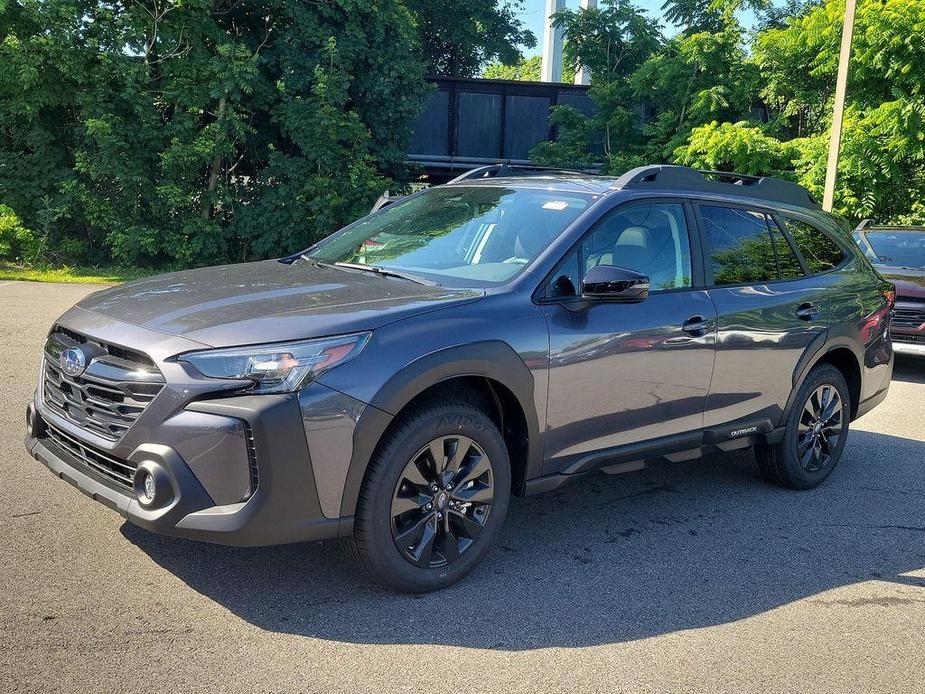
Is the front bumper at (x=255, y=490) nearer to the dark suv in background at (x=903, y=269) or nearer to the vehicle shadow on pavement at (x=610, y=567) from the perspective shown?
the vehicle shadow on pavement at (x=610, y=567)

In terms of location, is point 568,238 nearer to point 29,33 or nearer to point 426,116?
point 29,33

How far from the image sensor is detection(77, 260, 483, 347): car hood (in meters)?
3.50

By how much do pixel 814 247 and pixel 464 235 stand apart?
8.07ft

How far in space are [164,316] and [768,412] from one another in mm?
3450

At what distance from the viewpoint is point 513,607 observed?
3811mm

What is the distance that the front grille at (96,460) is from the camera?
3498 millimetres

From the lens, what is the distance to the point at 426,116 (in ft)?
70.7

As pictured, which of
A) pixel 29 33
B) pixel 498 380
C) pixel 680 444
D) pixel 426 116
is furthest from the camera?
pixel 426 116

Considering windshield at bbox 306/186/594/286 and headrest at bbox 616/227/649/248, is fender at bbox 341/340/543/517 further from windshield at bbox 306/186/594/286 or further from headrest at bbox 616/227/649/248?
headrest at bbox 616/227/649/248

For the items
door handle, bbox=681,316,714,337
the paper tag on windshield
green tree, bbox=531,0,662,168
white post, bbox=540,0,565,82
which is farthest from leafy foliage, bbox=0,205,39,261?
white post, bbox=540,0,565,82

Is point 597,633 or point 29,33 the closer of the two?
point 597,633

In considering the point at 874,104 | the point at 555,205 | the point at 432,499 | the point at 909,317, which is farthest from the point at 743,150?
the point at 432,499

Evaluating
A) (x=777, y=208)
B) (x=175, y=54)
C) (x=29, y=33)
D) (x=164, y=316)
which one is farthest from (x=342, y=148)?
(x=164, y=316)

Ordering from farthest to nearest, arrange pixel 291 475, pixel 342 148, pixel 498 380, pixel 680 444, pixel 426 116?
1. pixel 426 116
2. pixel 342 148
3. pixel 680 444
4. pixel 498 380
5. pixel 291 475
